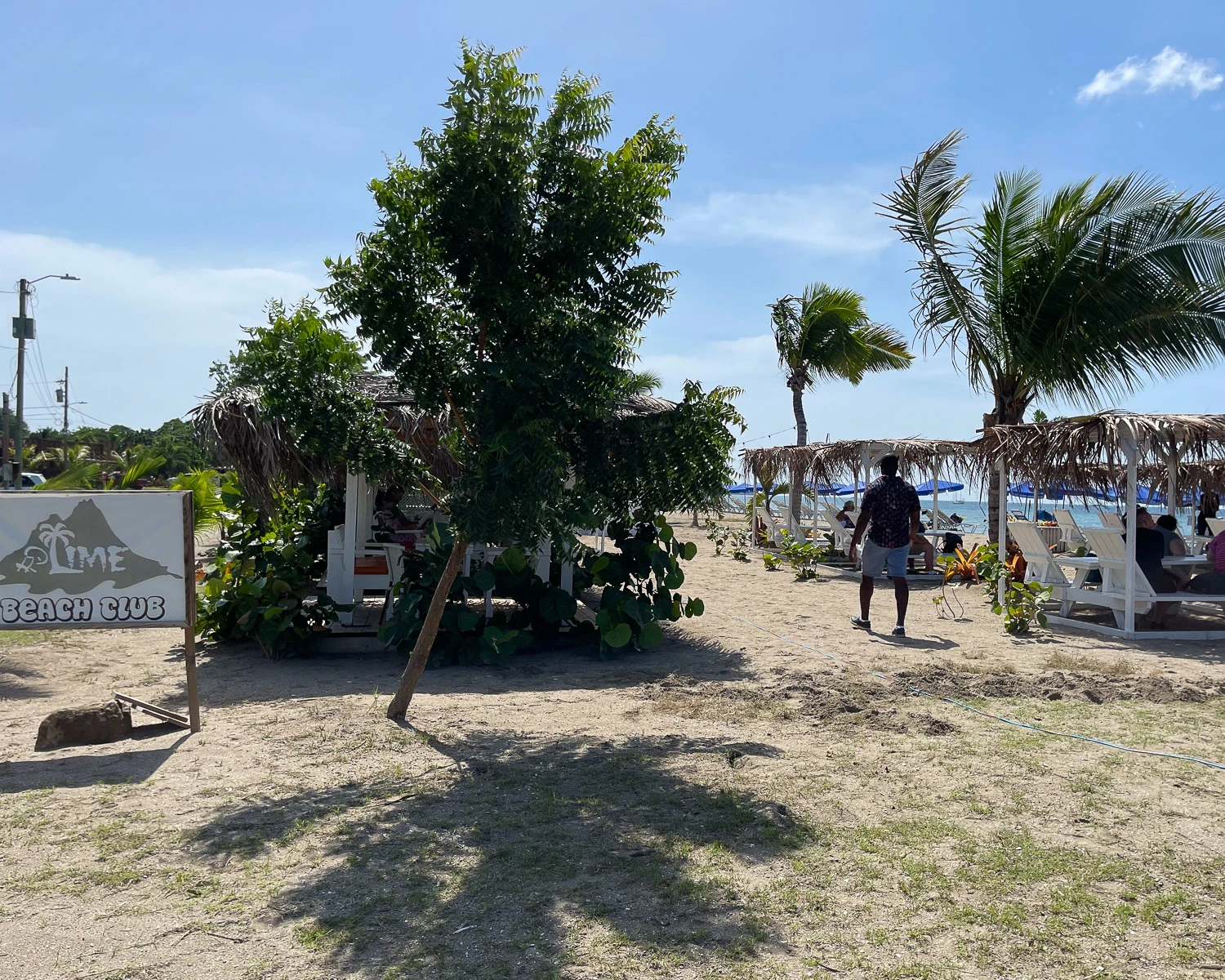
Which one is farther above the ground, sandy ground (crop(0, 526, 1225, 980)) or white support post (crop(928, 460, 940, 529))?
white support post (crop(928, 460, 940, 529))

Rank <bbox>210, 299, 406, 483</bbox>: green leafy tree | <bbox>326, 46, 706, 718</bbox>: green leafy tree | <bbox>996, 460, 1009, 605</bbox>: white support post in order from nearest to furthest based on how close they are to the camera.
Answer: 1. <bbox>326, 46, 706, 718</bbox>: green leafy tree
2. <bbox>210, 299, 406, 483</bbox>: green leafy tree
3. <bbox>996, 460, 1009, 605</bbox>: white support post

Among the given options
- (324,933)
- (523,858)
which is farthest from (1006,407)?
(324,933)

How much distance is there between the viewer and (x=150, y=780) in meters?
4.73

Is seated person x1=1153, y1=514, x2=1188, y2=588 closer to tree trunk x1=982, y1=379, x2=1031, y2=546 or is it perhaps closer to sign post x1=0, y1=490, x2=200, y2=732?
tree trunk x1=982, y1=379, x2=1031, y2=546

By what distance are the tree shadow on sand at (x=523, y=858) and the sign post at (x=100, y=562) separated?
1858mm

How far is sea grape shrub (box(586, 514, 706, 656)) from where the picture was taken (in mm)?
8242

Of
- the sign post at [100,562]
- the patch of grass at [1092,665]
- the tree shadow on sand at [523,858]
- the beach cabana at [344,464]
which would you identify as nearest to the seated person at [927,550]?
the patch of grass at [1092,665]

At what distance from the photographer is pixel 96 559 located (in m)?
5.63

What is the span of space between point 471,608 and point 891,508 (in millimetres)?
4034

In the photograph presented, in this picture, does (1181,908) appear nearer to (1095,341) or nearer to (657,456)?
(657,456)

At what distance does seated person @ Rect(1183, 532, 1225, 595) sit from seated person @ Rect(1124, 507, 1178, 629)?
0.35m

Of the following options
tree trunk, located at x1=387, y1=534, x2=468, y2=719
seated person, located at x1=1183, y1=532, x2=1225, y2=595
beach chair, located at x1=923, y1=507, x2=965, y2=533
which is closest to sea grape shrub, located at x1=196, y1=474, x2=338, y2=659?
tree trunk, located at x1=387, y1=534, x2=468, y2=719

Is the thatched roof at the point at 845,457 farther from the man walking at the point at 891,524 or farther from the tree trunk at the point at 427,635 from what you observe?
the tree trunk at the point at 427,635

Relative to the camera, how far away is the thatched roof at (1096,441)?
889 centimetres
